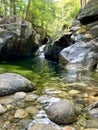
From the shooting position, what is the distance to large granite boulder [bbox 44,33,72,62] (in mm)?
13051

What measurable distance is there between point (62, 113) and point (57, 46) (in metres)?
10.6

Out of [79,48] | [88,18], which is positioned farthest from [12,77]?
[88,18]

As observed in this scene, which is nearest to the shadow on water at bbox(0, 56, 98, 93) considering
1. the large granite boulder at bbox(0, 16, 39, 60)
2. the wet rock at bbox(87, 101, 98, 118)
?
the wet rock at bbox(87, 101, 98, 118)

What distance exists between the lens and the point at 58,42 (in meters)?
13.6

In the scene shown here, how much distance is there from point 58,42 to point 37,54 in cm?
546

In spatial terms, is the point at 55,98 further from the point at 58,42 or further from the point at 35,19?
the point at 35,19

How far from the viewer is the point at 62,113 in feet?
11.0

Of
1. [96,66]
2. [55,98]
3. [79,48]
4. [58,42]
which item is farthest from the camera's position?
[58,42]

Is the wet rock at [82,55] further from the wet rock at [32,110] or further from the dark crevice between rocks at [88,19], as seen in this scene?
the wet rock at [32,110]

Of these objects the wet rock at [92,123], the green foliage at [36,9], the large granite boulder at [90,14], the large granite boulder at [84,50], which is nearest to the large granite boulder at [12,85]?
the wet rock at [92,123]

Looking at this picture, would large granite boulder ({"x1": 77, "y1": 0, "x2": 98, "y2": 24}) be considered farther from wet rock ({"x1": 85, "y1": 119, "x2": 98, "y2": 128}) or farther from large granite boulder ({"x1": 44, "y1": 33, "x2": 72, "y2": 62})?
wet rock ({"x1": 85, "y1": 119, "x2": 98, "y2": 128})

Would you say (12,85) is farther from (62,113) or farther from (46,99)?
(62,113)

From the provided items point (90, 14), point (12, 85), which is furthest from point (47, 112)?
point (90, 14)

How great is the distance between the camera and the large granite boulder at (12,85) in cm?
454
